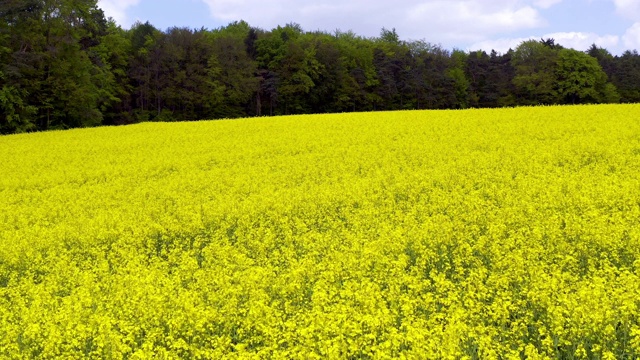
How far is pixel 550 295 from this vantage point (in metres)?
6.22

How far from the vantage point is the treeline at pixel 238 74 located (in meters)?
38.6

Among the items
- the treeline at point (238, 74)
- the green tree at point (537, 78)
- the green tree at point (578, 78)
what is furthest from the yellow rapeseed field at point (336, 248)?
the green tree at point (537, 78)

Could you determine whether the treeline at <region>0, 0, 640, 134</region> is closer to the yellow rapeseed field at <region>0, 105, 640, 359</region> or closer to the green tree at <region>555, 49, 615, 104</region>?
the green tree at <region>555, 49, 615, 104</region>

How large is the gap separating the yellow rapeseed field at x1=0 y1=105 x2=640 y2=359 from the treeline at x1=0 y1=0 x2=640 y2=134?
18.3 m

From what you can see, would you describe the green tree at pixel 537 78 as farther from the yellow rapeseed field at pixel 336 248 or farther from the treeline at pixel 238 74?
the yellow rapeseed field at pixel 336 248

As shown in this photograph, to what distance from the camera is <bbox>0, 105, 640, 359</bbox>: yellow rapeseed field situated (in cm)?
553

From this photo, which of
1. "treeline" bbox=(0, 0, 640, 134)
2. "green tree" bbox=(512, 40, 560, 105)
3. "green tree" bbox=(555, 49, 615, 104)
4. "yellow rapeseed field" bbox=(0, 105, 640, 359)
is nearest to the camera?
"yellow rapeseed field" bbox=(0, 105, 640, 359)

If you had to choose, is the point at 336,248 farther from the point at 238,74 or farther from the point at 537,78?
the point at 537,78

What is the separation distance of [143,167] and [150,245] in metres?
9.86

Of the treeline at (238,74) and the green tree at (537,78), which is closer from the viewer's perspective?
the treeline at (238,74)

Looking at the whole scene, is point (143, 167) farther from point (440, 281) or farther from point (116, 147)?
point (440, 281)

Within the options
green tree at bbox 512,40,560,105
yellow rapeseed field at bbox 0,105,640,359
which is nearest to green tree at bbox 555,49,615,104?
green tree at bbox 512,40,560,105

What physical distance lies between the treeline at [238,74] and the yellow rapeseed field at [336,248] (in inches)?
719

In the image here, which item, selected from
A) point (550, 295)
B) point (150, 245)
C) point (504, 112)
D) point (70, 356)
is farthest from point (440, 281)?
point (504, 112)
